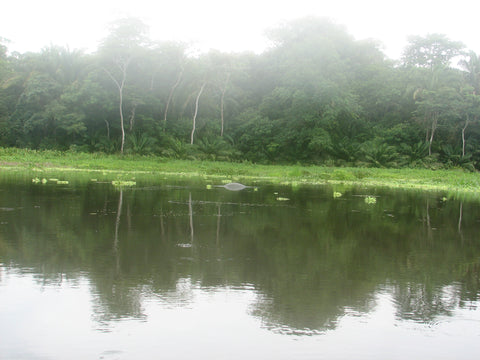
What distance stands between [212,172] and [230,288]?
21485mm

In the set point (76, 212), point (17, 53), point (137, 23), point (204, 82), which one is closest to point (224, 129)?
point (204, 82)

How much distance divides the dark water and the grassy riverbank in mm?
14229

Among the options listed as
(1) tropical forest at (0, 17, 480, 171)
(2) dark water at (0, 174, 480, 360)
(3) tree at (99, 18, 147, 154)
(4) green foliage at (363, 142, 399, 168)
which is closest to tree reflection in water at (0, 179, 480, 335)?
(2) dark water at (0, 174, 480, 360)

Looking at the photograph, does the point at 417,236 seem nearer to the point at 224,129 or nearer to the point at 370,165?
the point at 370,165

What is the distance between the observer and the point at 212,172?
2609 centimetres

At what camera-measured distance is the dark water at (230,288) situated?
3.44 meters

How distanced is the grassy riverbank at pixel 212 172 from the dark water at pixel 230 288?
560 inches

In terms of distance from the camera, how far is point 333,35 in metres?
39.5

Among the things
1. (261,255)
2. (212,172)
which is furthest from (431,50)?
(261,255)

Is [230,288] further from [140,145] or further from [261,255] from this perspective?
[140,145]

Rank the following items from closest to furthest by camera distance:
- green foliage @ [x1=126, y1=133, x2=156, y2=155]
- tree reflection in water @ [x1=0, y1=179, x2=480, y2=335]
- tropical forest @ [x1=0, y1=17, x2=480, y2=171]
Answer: tree reflection in water @ [x1=0, y1=179, x2=480, y2=335]
green foliage @ [x1=126, y1=133, x2=156, y2=155]
tropical forest @ [x1=0, y1=17, x2=480, y2=171]

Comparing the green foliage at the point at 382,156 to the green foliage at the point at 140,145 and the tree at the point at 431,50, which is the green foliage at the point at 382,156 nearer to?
the tree at the point at 431,50

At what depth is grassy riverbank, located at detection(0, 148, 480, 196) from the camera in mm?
23141

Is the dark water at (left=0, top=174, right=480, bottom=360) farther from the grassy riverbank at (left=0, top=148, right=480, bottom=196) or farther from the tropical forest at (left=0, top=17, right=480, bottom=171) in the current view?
the tropical forest at (left=0, top=17, right=480, bottom=171)
